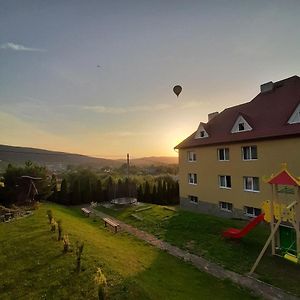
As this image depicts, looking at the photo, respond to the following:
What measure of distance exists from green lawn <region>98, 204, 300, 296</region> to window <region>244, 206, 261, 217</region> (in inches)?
68.4

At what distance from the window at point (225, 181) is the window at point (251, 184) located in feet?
5.79

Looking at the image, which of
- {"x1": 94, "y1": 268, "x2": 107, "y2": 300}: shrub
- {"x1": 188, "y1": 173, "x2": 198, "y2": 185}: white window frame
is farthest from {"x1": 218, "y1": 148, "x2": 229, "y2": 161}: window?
{"x1": 94, "y1": 268, "x2": 107, "y2": 300}: shrub

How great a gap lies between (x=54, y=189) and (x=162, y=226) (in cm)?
1882

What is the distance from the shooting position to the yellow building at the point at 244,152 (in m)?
18.1

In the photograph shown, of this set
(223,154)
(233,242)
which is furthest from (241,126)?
(233,242)

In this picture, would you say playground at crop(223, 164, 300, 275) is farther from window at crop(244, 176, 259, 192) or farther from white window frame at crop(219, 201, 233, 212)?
white window frame at crop(219, 201, 233, 212)

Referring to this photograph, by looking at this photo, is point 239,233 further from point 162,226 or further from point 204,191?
point 204,191

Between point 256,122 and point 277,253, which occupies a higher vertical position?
point 256,122

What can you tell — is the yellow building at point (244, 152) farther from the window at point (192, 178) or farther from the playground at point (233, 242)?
the playground at point (233, 242)

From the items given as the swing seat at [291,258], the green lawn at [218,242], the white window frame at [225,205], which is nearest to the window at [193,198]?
the white window frame at [225,205]

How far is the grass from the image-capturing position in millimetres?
8883

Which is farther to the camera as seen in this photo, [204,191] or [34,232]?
[204,191]

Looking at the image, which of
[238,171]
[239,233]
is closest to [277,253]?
[239,233]

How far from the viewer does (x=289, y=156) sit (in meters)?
17.4
